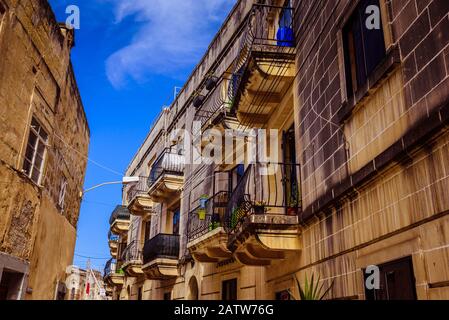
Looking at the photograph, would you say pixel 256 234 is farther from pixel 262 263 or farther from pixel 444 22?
pixel 444 22

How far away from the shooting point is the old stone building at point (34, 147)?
791cm

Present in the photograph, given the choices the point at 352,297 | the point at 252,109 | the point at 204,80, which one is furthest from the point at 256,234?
the point at 204,80

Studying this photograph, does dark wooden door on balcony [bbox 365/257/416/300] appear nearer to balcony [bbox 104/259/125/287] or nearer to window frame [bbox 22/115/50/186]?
window frame [bbox 22/115/50/186]

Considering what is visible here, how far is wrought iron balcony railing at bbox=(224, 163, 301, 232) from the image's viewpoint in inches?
295

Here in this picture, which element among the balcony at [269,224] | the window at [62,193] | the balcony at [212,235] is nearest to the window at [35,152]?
the window at [62,193]

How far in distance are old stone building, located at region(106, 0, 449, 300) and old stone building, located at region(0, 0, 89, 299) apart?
12.5 feet

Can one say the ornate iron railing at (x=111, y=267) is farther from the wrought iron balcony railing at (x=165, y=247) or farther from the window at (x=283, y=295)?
the window at (x=283, y=295)

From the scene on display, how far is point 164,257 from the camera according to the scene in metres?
15.0

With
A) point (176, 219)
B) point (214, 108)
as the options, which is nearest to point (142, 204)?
point (176, 219)

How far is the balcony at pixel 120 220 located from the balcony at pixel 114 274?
1873 mm

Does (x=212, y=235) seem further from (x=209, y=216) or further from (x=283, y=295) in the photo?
(x=283, y=295)

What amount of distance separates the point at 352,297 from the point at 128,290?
19.3m

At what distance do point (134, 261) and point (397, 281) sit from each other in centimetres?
1622

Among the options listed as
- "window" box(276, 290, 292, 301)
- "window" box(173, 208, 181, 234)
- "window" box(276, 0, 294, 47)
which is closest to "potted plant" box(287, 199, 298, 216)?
"window" box(276, 290, 292, 301)
